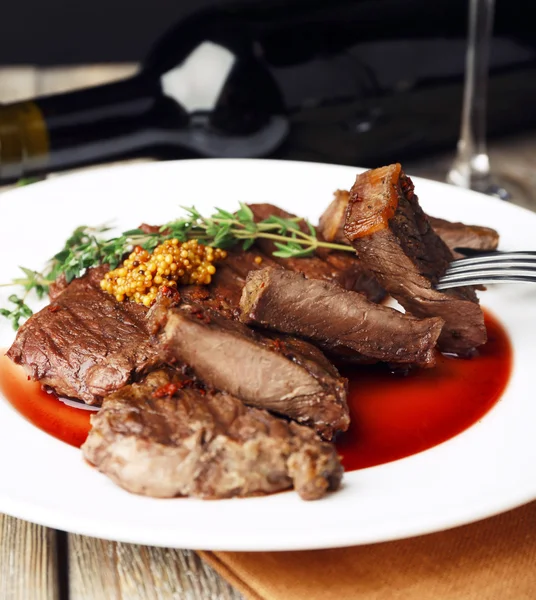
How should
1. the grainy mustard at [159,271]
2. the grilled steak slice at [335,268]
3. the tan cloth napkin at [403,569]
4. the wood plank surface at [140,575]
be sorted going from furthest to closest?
1. the grilled steak slice at [335,268]
2. the grainy mustard at [159,271]
3. the wood plank surface at [140,575]
4. the tan cloth napkin at [403,569]

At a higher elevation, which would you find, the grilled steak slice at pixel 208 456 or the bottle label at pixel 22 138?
the bottle label at pixel 22 138

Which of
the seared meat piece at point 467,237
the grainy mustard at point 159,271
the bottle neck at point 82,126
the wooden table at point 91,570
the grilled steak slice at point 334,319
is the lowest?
the wooden table at point 91,570

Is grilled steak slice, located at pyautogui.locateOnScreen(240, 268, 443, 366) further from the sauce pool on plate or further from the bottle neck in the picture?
the bottle neck

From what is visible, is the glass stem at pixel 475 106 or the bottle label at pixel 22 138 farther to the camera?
the glass stem at pixel 475 106

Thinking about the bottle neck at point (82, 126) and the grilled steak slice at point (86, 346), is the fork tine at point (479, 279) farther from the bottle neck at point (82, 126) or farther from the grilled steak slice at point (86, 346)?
the bottle neck at point (82, 126)

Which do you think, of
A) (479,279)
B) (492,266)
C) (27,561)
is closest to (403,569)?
(27,561)

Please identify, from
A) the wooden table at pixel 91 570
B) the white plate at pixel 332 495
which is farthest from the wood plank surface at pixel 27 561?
the white plate at pixel 332 495

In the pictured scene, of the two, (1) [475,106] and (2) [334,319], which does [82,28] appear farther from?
(2) [334,319]

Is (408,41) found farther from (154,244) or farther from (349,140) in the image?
(154,244)
